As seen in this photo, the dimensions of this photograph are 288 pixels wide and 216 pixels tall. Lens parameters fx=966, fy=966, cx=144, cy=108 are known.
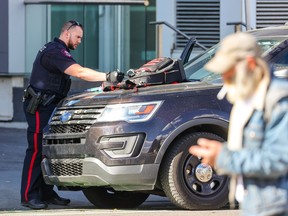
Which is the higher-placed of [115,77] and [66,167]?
[115,77]

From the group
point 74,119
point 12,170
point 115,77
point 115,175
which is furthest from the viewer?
point 12,170

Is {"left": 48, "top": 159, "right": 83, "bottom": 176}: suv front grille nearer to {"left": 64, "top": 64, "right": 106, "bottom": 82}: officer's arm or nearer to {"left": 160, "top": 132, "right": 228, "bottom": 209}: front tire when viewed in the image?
{"left": 160, "top": 132, "right": 228, "bottom": 209}: front tire

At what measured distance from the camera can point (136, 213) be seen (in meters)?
9.04

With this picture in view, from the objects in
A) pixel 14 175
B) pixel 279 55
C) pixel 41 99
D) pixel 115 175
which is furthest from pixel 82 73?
pixel 14 175

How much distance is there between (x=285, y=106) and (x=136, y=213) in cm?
507

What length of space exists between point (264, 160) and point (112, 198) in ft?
19.5

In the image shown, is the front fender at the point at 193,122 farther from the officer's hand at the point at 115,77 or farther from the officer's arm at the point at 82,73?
the officer's arm at the point at 82,73

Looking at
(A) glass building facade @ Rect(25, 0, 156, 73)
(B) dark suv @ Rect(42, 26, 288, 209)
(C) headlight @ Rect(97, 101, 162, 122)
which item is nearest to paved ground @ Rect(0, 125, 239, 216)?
(B) dark suv @ Rect(42, 26, 288, 209)

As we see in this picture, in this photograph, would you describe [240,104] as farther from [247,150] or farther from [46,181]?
[46,181]

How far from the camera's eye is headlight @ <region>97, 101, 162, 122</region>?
883cm

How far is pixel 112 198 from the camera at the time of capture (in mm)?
9922

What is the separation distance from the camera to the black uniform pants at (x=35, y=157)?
9.91 metres

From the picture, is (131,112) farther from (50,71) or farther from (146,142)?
(50,71)

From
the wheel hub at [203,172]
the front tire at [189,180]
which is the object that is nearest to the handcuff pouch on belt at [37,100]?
the front tire at [189,180]
